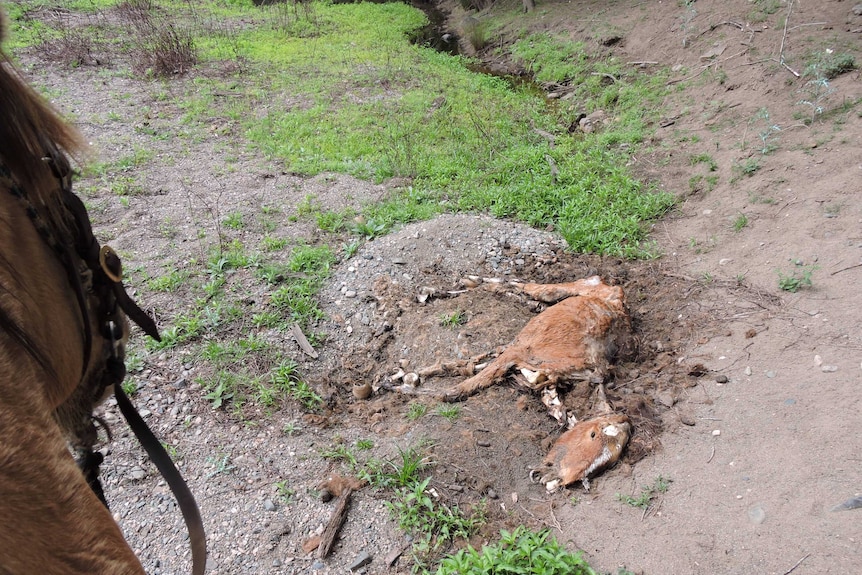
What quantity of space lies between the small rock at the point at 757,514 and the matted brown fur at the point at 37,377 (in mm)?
2627

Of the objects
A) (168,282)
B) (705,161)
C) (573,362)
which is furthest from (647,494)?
(705,161)

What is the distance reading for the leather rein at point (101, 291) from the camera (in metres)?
1.01

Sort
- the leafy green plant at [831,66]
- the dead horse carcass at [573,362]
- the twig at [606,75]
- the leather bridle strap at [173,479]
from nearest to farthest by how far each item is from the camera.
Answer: the leather bridle strap at [173,479]
the dead horse carcass at [573,362]
the leafy green plant at [831,66]
the twig at [606,75]

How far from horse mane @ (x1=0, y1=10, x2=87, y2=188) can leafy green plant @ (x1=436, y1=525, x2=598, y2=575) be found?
213cm

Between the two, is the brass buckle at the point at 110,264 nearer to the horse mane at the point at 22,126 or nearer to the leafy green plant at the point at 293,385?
the horse mane at the point at 22,126

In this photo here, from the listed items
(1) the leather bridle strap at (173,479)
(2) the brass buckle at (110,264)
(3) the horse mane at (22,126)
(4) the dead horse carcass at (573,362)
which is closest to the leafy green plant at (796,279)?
(4) the dead horse carcass at (573,362)

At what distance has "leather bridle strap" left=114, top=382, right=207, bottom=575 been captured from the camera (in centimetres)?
128

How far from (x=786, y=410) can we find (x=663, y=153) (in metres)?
4.35

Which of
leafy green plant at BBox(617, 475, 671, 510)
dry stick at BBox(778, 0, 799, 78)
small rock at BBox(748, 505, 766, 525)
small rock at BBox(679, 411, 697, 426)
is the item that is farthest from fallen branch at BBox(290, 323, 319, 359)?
dry stick at BBox(778, 0, 799, 78)

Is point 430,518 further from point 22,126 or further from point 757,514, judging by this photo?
point 22,126

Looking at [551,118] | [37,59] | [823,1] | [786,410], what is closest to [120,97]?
[37,59]

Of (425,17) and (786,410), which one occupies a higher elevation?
(425,17)

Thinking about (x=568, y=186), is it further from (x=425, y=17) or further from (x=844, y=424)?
(x=425, y=17)

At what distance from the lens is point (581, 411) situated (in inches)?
131
